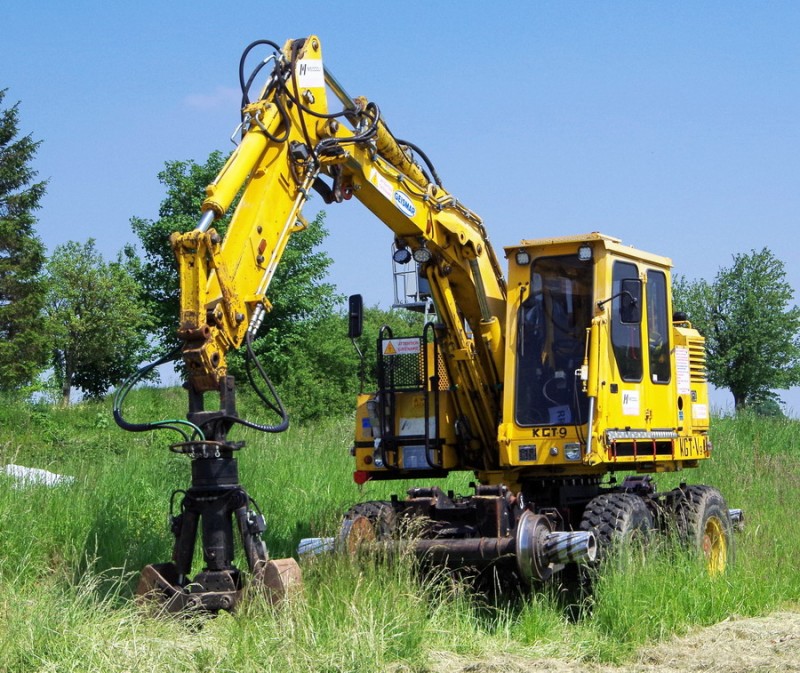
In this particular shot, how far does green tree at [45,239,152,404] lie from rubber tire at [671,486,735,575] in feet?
104

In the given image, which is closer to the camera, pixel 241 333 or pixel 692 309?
pixel 241 333

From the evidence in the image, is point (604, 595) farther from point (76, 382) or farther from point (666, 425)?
point (76, 382)

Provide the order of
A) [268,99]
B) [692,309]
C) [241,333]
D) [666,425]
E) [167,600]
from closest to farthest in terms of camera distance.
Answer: [167,600] → [241,333] → [268,99] → [666,425] → [692,309]

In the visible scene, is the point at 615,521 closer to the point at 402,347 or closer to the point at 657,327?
the point at 657,327

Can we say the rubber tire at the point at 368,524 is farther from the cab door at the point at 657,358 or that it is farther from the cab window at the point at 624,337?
the cab door at the point at 657,358

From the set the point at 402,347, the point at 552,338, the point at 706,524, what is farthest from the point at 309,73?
the point at 706,524

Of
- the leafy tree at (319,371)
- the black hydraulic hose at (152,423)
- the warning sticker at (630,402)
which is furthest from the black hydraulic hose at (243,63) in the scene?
the leafy tree at (319,371)

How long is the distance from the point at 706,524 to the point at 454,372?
9.36 ft

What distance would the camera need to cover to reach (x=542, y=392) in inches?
396

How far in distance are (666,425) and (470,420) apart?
185 centimetres

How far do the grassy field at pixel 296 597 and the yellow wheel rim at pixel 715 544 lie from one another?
0.65 ft

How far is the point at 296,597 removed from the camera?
7.20m

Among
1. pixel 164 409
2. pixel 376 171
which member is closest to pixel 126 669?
pixel 376 171

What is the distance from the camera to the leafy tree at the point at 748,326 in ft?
165
